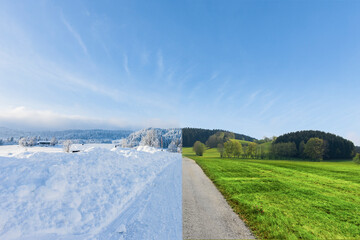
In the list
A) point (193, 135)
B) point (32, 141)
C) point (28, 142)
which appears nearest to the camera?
point (193, 135)

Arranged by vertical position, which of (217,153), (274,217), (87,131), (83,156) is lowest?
(274,217)

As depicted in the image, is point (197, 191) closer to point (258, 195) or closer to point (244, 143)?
point (258, 195)

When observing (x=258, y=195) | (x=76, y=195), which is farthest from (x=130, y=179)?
A: (x=258, y=195)

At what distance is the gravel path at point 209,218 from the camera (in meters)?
3.48

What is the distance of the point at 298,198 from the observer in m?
4.45

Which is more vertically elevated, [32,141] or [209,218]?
[32,141]

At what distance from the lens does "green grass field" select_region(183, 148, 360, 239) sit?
321cm

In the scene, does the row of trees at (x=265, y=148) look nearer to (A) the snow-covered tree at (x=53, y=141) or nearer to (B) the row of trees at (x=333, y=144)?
(B) the row of trees at (x=333, y=144)

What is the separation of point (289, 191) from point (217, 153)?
3.94 m

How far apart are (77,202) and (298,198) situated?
246 inches

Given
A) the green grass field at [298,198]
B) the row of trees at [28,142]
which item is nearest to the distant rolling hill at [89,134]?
the row of trees at [28,142]

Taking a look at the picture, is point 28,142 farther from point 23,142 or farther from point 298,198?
point 298,198

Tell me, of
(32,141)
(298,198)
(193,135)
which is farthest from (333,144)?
(32,141)

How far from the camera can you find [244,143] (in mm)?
9211
